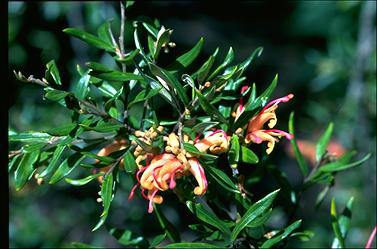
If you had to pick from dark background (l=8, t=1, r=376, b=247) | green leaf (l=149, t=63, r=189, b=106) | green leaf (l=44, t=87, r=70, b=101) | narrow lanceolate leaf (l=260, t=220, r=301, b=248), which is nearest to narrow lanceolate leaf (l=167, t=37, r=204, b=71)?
green leaf (l=149, t=63, r=189, b=106)

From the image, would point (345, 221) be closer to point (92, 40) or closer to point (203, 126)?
point (203, 126)

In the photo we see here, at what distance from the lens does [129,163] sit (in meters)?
0.70

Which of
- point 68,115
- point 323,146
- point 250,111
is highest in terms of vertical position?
point 250,111

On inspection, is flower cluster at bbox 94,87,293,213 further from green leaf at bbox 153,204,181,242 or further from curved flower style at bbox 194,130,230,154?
green leaf at bbox 153,204,181,242

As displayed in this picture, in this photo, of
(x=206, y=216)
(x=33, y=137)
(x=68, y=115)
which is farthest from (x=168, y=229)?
(x=68, y=115)

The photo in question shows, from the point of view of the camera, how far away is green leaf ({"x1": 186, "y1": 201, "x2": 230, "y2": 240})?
703mm

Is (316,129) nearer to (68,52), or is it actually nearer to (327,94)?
(327,94)

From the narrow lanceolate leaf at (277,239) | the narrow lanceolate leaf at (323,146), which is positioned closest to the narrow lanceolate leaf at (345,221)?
the narrow lanceolate leaf at (323,146)

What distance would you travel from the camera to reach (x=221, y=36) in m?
3.08

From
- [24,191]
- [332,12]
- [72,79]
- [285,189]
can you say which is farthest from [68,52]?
[332,12]

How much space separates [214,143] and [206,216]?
Result: 97 mm

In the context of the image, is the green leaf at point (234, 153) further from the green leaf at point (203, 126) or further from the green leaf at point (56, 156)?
the green leaf at point (56, 156)

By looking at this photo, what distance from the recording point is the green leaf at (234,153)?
2.24 feet
